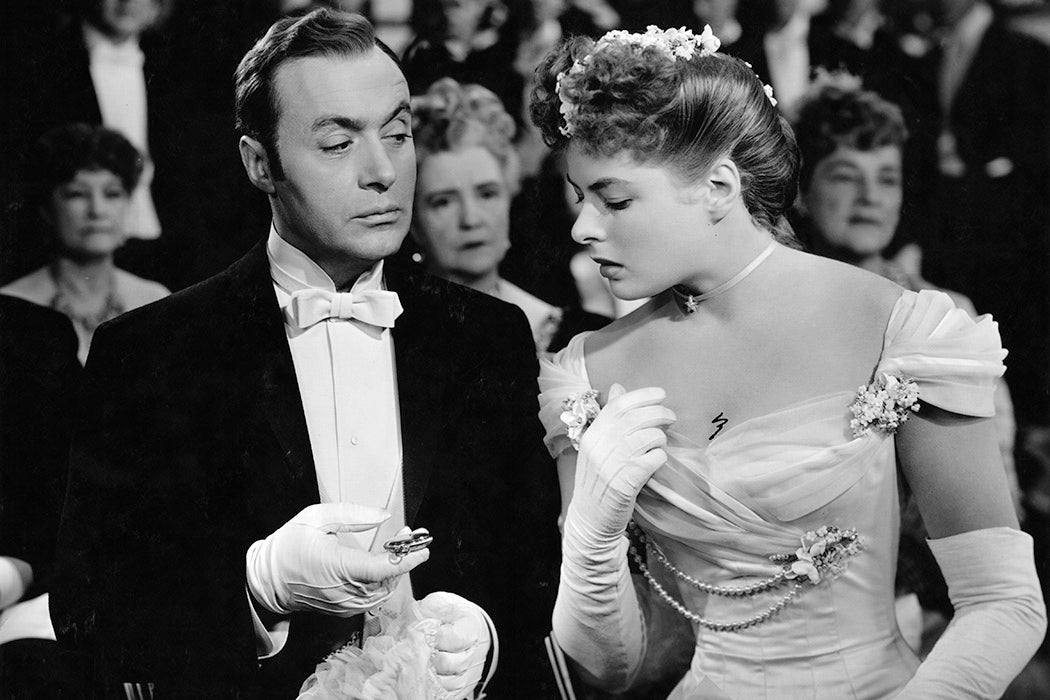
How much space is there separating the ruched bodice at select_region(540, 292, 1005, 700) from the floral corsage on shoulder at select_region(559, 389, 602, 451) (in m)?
0.14

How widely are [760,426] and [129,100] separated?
49.4 inches

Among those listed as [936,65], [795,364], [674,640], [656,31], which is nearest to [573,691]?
[674,640]

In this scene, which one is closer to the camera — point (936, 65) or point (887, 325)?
point (887, 325)

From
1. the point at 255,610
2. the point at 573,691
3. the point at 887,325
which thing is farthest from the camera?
the point at 573,691

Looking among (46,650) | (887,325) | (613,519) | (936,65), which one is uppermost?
(936,65)

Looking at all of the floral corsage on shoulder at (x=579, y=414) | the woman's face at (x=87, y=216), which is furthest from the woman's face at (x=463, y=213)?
the woman's face at (x=87, y=216)

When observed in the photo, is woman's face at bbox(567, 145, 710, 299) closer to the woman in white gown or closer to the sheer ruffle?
the woman in white gown

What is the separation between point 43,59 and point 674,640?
1.56 m

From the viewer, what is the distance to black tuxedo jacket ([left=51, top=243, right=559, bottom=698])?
1.92 metres

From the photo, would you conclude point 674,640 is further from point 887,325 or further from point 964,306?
point 964,306

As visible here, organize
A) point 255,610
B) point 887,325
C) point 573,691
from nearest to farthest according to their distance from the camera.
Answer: point 887,325, point 255,610, point 573,691

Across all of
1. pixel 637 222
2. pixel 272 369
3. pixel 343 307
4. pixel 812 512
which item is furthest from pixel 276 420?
pixel 812 512

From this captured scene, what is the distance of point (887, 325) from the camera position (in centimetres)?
177

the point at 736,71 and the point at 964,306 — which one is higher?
the point at 736,71
